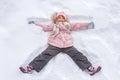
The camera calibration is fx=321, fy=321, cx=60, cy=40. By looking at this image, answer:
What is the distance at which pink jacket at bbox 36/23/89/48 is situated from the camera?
1.13m

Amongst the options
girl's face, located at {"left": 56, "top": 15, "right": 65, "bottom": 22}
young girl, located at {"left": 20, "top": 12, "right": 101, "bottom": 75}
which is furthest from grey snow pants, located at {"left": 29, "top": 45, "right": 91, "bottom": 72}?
girl's face, located at {"left": 56, "top": 15, "right": 65, "bottom": 22}

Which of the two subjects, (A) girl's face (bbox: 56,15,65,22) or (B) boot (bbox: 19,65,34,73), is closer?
(B) boot (bbox: 19,65,34,73)

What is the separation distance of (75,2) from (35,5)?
0.53 feet

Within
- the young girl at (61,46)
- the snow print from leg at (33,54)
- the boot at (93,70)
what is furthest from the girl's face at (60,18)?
the boot at (93,70)

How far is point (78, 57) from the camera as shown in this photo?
110 centimetres

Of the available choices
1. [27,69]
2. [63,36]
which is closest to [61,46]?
[63,36]

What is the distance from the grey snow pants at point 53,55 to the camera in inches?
42.7

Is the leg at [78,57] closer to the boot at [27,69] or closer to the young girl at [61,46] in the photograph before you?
the young girl at [61,46]

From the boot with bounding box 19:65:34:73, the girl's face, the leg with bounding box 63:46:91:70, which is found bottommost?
the boot with bounding box 19:65:34:73

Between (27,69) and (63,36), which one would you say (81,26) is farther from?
(27,69)

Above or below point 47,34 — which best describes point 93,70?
below

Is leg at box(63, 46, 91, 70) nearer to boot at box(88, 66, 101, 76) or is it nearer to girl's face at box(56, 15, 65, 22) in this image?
boot at box(88, 66, 101, 76)

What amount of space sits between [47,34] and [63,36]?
66mm

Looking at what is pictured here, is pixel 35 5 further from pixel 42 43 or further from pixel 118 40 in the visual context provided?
pixel 118 40
